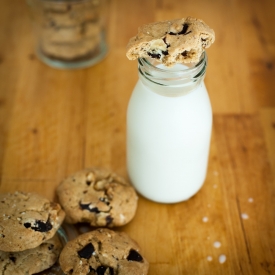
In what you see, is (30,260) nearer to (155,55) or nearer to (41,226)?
(41,226)

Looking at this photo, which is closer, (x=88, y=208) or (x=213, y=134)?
(x=88, y=208)

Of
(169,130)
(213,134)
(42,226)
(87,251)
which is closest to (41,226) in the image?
(42,226)

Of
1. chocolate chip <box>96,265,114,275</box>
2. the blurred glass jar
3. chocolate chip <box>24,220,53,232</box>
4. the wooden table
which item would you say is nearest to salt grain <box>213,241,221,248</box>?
the wooden table

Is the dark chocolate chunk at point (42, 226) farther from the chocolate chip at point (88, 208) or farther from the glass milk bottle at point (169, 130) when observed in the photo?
the glass milk bottle at point (169, 130)

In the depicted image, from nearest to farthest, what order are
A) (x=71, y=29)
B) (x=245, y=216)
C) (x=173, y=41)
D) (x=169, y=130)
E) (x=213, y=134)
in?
(x=173, y=41)
(x=169, y=130)
(x=245, y=216)
(x=213, y=134)
(x=71, y=29)

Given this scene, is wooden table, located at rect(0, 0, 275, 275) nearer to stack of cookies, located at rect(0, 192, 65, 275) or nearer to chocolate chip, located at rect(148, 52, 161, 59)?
stack of cookies, located at rect(0, 192, 65, 275)

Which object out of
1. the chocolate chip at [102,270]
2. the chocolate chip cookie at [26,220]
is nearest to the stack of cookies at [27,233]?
the chocolate chip cookie at [26,220]

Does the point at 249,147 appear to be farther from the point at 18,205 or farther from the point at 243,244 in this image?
the point at 18,205
